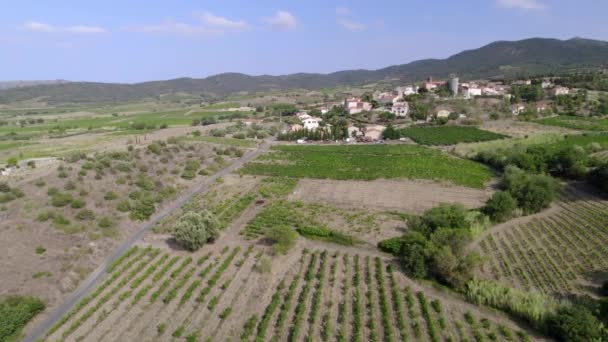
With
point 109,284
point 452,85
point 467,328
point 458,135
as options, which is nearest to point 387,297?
point 467,328

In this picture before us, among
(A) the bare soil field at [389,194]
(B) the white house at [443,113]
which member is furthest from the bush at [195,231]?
(B) the white house at [443,113]

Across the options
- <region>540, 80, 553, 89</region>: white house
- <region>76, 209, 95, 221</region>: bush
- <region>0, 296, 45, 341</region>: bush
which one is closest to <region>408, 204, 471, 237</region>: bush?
<region>0, 296, 45, 341</region>: bush

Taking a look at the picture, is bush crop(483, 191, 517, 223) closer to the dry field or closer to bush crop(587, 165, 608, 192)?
bush crop(587, 165, 608, 192)

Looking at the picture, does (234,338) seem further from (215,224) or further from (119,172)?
(119,172)

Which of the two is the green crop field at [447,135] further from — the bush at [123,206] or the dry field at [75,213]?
the bush at [123,206]

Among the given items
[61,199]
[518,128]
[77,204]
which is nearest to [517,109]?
[518,128]
